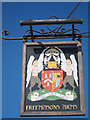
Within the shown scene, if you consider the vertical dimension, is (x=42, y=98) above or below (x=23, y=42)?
below

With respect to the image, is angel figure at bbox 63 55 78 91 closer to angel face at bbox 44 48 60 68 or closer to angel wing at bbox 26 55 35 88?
angel face at bbox 44 48 60 68

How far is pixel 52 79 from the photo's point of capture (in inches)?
127

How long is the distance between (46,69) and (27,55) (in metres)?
0.34

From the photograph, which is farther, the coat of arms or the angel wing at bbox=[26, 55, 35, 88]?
the angel wing at bbox=[26, 55, 35, 88]

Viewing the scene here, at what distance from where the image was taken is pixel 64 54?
11.1 ft

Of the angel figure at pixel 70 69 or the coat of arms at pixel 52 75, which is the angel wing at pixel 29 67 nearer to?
the coat of arms at pixel 52 75

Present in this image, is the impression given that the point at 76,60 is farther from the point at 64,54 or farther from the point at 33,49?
the point at 33,49

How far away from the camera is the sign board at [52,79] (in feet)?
9.98

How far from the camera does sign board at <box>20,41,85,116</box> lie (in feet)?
9.98

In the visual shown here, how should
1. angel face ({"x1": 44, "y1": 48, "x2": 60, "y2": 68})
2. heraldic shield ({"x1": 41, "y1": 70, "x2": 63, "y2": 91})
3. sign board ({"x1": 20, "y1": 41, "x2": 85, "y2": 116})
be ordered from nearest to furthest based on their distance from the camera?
sign board ({"x1": 20, "y1": 41, "x2": 85, "y2": 116}), heraldic shield ({"x1": 41, "y1": 70, "x2": 63, "y2": 91}), angel face ({"x1": 44, "y1": 48, "x2": 60, "y2": 68})

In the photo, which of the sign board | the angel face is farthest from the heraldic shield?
Answer: the angel face

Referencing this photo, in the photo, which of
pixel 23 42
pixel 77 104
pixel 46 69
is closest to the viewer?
pixel 77 104

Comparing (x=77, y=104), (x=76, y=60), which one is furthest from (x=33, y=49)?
(x=77, y=104)

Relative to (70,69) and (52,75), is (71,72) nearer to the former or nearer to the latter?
(70,69)
